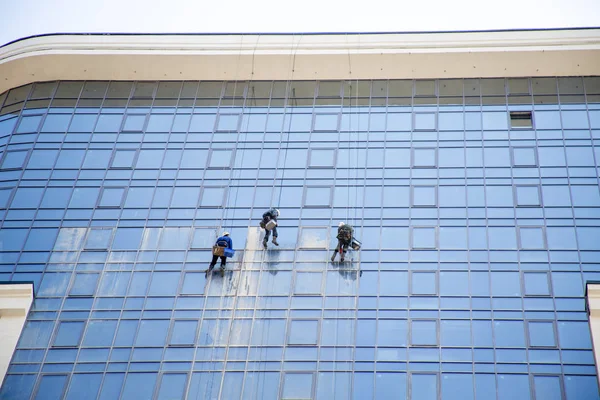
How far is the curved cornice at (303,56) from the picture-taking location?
3095 centimetres

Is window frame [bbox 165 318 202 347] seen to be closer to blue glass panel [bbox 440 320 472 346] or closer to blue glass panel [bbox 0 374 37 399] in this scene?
blue glass panel [bbox 0 374 37 399]

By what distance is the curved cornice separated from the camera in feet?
102

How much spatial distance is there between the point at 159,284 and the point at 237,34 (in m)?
10.6

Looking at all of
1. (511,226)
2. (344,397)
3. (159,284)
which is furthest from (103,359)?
(511,226)

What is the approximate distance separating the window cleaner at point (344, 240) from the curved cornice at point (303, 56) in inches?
313

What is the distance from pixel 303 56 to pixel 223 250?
9085 millimetres

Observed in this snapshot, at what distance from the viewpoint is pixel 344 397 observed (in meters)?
24.2

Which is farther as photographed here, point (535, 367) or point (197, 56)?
point (197, 56)

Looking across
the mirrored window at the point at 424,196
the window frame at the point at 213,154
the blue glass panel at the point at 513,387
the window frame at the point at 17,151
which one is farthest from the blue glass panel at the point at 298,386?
the window frame at the point at 17,151

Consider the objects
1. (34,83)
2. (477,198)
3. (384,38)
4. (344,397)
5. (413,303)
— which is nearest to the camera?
(344,397)

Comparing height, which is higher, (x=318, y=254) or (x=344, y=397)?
(x=318, y=254)

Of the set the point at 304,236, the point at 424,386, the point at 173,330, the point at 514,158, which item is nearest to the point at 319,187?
the point at 304,236

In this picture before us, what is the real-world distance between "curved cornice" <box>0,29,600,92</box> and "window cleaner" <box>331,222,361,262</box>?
26.1ft

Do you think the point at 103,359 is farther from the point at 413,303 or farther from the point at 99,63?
the point at 99,63
